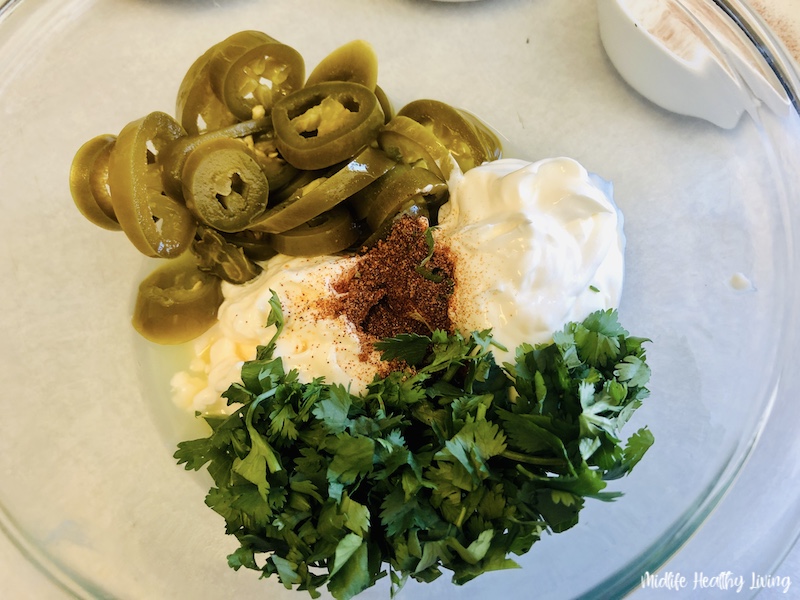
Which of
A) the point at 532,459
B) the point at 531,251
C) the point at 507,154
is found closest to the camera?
the point at 532,459

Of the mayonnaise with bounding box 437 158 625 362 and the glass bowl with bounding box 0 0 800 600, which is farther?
the glass bowl with bounding box 0 0 800 600

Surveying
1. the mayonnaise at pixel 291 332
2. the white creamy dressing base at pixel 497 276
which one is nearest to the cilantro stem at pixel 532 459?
the white creamy dressing base at pixel 497 276

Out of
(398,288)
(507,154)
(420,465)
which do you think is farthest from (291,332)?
(507,154)

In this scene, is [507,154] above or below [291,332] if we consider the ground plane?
below

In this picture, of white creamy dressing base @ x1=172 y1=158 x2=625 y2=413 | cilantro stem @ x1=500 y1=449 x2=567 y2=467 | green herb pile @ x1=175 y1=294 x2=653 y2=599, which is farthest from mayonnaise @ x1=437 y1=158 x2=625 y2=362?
cilantro stem @ x1=500 y1=449 x2=567 y2=467

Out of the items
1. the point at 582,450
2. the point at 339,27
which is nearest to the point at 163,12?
the point at 339,27

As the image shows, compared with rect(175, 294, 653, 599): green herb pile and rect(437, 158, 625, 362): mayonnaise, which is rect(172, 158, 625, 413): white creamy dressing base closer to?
rect(437, 158, 625, 362): mayonnaise

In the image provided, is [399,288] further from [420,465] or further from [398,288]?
[420,465]
